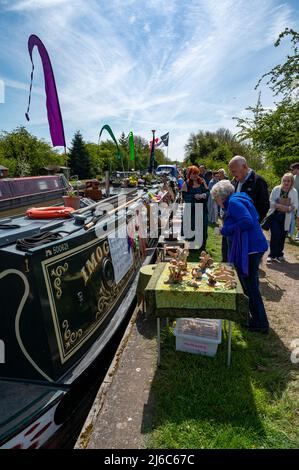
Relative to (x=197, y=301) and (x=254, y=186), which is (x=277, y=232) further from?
(x=197, y=301)

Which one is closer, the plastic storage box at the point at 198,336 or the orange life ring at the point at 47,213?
the plastic storage box at the point at 198,336

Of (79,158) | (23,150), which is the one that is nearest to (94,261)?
Result: (23,150)

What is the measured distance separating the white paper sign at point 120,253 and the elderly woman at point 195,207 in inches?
99.9

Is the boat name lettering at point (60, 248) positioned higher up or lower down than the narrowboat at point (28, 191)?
lower down

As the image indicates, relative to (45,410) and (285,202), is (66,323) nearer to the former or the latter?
(45,410)

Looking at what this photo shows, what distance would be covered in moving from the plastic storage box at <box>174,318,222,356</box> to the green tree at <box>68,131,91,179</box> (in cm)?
3809

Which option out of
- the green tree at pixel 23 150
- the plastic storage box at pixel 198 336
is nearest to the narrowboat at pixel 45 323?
the plastic storage box at pixel 198 336

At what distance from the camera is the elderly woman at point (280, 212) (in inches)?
231

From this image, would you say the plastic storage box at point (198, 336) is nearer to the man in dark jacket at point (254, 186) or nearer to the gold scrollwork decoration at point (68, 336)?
the gold scrollwork decoration at point (68, 336)

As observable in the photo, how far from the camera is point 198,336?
311 cm

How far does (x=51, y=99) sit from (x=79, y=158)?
36823mm

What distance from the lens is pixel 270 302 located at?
4340mm

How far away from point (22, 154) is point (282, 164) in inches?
1128

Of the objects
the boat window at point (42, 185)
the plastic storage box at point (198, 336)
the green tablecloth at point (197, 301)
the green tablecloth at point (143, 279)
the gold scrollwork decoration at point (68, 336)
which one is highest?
the boat window at point (42, 185)
